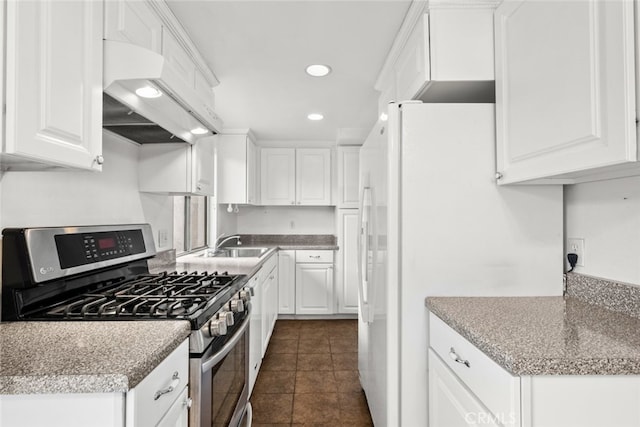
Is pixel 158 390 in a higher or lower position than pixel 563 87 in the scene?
lower

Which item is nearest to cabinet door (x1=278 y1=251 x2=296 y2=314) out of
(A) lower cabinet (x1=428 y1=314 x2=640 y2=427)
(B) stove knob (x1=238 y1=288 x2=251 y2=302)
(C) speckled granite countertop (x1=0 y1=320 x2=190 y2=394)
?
(B) stove knob (x1=238 y1=288 x2=251 y2=302)

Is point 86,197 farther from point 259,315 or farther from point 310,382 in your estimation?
point 310,382

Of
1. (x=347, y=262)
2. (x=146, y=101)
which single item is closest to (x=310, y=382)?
(x=347, y=262)

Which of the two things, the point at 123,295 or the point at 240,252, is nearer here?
the point at 123,295

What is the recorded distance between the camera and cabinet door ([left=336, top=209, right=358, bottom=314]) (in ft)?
13.3

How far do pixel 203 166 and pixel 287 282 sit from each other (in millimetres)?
2160

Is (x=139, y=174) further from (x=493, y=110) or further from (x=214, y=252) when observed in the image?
(x=493, y=110)

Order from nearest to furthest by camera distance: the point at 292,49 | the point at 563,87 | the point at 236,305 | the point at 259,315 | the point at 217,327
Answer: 1. the point at 563,87
2. the point at 217,327
3. the point at 236,305
4. the point at 292,49
5. the point at 259,315

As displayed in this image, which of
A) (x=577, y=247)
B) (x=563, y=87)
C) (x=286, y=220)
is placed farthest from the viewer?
(x=286, y=220)

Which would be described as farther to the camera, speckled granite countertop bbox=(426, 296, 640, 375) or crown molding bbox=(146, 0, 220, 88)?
crown molding bbox=(146, 0, 220, 88)

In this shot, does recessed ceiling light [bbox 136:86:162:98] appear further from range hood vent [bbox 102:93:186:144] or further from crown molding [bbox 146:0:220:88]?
crown molding [bbox 146:0:220:88]

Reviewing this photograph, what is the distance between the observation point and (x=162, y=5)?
1.59m

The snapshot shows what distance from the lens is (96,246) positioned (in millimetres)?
1494

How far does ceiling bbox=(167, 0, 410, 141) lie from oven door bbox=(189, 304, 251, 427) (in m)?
1.52
